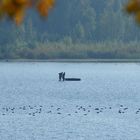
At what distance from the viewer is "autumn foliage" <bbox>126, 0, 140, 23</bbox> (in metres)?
3.22

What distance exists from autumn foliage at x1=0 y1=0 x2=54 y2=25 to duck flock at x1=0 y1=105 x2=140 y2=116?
36.4 meters

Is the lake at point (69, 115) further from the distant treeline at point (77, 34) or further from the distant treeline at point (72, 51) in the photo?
the distant treeline at point (77, 34)

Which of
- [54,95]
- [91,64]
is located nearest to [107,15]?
[91,64]

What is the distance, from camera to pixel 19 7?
3250mm

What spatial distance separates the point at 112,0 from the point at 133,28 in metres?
12.6

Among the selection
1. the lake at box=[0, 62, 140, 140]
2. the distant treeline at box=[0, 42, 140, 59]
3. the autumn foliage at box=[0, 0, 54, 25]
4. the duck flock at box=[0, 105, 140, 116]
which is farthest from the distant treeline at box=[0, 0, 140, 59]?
the autumn foliage at box=[0, 0, 54, 25]

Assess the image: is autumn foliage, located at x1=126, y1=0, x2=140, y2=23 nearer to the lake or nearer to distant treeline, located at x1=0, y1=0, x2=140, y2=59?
the lake

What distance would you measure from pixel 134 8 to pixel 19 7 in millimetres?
516

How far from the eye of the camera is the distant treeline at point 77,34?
13750cm

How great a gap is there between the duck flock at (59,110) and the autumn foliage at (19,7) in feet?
119

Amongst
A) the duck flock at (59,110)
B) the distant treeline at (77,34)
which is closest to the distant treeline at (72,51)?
the distant treeline at (77,34)

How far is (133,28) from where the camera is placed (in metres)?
154

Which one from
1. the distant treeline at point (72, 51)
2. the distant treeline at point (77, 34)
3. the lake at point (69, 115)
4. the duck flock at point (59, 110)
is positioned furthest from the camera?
the distant treeline at point (77, 34)

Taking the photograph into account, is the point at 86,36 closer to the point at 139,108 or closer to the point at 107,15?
the point at 107,15
